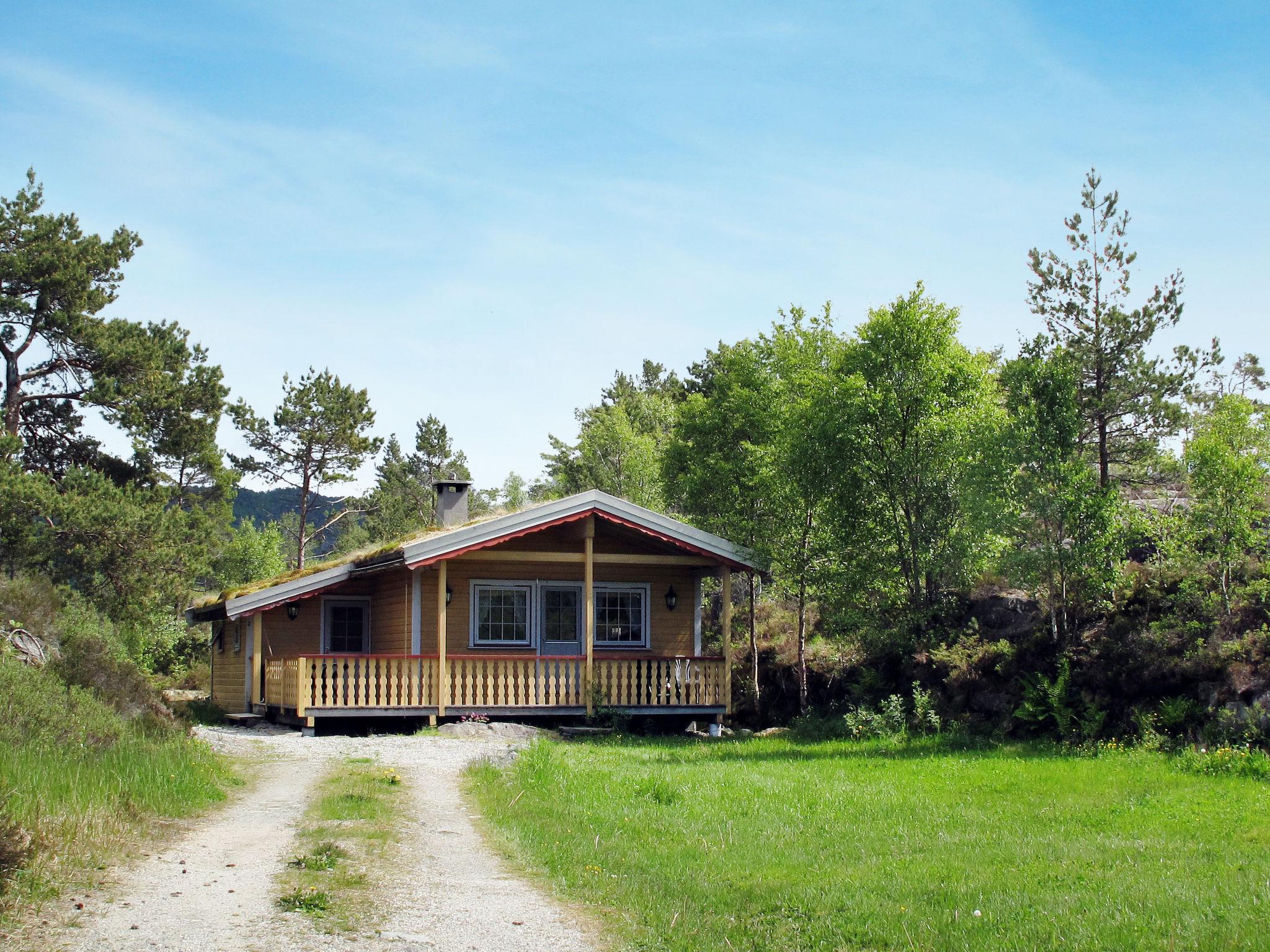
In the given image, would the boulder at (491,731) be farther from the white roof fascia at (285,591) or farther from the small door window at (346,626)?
the small door window at (346,626)

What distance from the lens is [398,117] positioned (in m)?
13.8

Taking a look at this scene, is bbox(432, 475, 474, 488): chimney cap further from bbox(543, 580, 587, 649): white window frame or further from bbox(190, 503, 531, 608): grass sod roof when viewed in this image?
bbox(543, 580, 587, 649): white window frame

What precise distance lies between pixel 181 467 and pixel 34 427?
5.63 meters

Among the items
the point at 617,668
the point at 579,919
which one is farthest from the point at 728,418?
the point at 579,919

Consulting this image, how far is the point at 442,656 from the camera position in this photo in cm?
1917

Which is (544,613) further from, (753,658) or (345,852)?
(345,852)

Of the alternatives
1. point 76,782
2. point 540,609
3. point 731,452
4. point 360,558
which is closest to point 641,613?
point 540,609

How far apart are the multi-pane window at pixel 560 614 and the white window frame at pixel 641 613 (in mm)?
433

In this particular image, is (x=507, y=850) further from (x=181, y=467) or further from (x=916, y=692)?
(x=181, y=467)

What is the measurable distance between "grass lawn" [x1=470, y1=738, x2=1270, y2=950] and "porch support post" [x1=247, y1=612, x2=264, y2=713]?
969cm

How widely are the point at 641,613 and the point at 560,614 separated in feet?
5.36

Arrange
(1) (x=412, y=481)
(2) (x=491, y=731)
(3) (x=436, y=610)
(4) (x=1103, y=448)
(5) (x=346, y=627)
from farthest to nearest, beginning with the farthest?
(1) (x=412, y=481) < (5) (x=346, y=627) < (3) (x=436, y=610) < (4) (x=1103, y=448) < (2) (x=491, y=731)

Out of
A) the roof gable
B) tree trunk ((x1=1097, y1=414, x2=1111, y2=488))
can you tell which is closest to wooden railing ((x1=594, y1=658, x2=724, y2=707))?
the roof gable

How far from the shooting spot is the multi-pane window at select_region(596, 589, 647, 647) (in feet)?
72.1
